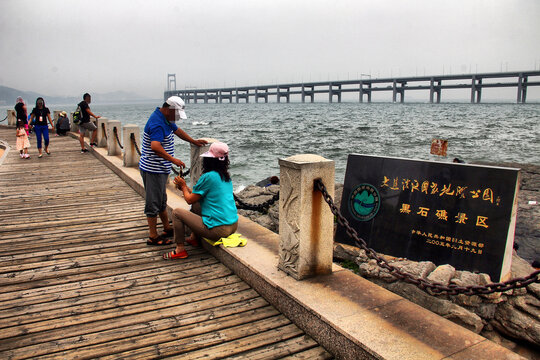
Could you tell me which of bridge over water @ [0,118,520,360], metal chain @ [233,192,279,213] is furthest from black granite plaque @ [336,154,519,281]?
bridge over water @ [0,118,520,360]

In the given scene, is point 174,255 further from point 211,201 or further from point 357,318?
point 357,318

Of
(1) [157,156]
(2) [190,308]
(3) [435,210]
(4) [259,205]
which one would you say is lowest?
(2) [190,308]

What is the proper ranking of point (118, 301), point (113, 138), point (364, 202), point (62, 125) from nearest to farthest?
point (118, 301), point (364, 202), point (113, 138), point (62, 125)

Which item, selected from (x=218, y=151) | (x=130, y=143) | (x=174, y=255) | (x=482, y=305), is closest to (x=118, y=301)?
(x=174, y=255)

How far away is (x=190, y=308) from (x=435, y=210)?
3.53 meters

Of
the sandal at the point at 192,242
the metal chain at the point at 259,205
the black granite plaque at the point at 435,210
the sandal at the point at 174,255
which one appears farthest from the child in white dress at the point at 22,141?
the black granite plaque at the point at 435,210

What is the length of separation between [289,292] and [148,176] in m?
2.35

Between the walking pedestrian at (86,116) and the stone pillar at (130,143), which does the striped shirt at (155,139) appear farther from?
the walking pedestrian at (86,116)

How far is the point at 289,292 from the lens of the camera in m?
3.36

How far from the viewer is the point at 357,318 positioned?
117 inches

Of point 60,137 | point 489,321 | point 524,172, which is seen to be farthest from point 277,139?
point 489,321

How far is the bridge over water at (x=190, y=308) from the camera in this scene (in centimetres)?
286

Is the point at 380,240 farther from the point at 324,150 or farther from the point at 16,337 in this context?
the point at 324,150

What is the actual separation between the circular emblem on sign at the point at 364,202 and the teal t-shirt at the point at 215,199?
2.49 metres
